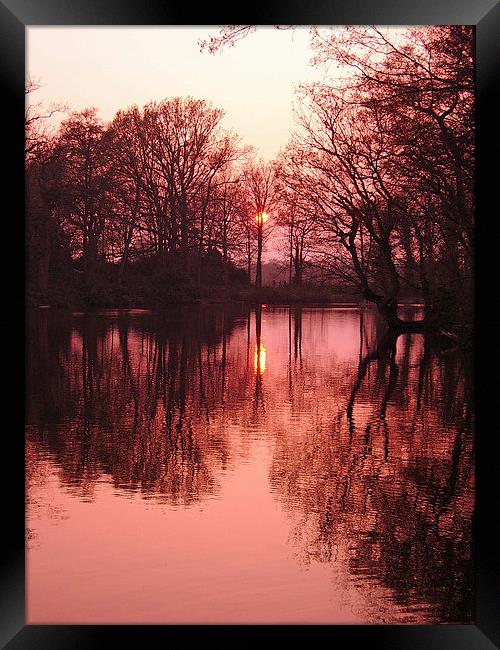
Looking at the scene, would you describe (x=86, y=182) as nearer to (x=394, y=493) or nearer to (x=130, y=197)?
(x=130, y=197)

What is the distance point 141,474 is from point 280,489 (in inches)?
54.5

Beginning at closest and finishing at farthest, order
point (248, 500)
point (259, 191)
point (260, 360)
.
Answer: point (248, 500) → point (260, 360) → point (259, 191)

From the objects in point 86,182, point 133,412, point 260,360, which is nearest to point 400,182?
point 260,360

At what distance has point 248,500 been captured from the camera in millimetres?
8109

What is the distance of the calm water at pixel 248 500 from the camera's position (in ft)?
18.6

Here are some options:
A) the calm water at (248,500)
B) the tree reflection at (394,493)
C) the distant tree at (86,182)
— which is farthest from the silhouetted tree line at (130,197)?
the tree reflection at (394,493)

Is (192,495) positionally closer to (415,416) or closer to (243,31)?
(243,31)

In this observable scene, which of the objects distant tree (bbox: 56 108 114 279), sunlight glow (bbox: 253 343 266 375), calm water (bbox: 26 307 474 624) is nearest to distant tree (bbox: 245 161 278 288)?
distant tree (bbox: 56 108 114 279)

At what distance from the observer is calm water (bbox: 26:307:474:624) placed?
223 inches
